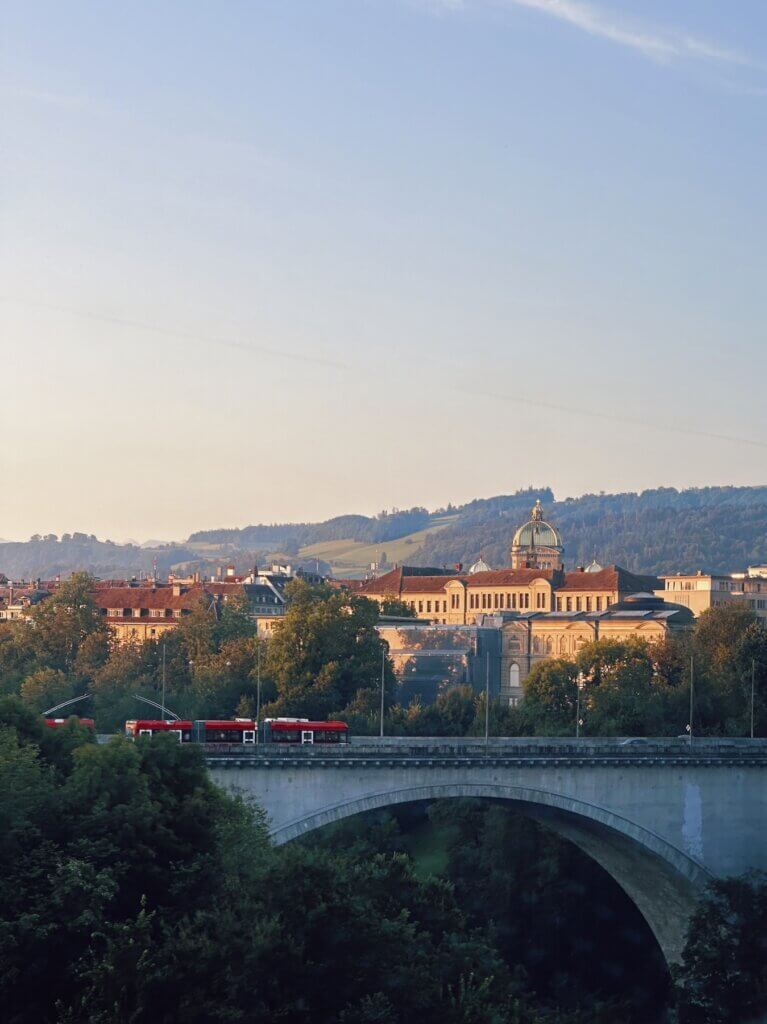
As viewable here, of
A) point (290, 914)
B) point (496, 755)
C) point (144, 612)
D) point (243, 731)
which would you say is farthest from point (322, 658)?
point (290, 914)

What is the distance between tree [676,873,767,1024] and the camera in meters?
66.0

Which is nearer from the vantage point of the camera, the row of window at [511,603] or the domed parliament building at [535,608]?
the domed parliament building at [535,608]

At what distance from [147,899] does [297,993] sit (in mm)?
6943

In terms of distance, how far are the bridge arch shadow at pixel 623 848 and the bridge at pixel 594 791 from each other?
0.16 ft

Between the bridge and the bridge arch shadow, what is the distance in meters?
0.05

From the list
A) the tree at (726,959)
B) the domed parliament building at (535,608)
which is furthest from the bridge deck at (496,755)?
the domed parliament building at (535,608)

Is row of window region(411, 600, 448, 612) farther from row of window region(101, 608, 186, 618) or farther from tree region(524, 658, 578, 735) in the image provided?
tree region(524, 658, 578, 735)

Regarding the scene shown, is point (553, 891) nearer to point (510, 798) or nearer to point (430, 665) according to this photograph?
point (510, 798)

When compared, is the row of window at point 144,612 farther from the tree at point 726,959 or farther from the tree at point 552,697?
the tree at point 726,959

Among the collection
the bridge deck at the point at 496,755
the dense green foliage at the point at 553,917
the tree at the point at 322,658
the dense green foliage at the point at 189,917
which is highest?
the tree at the point at 322,658

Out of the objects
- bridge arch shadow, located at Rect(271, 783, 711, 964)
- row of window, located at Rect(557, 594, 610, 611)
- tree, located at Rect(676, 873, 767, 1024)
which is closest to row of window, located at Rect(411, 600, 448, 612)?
row of window, located at Rect(557, 594, 610, 611)

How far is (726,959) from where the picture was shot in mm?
67625

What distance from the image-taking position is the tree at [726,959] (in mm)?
66000

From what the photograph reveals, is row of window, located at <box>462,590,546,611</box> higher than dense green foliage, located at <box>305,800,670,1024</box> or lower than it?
higher
